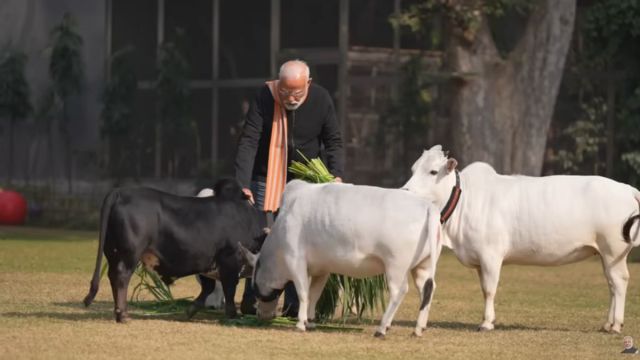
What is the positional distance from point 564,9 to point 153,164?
461 inches

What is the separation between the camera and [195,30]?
33.7m

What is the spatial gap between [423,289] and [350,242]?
659mm

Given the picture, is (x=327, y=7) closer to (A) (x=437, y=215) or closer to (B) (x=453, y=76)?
(B) (x=453, y=76)

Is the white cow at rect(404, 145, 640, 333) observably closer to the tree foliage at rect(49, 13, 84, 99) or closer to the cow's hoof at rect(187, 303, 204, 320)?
the cow's hoof at rect(187, 303, 204, 320)

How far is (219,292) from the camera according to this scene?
1388cm

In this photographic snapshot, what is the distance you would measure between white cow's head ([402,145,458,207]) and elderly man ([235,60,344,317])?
652mm

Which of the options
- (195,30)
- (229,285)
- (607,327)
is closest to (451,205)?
(607,327)

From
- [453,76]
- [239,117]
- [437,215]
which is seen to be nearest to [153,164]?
[239,117]

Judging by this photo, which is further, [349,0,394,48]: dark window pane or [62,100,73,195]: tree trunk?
[62,100,73,195]: tree trunk

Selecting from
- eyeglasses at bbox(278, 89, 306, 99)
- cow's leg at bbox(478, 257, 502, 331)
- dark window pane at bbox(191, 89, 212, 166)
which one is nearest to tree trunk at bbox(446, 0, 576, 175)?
dark window pane at bbox(191, 89, 212, 166)

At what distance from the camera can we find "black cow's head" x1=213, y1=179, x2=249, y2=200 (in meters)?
12.7

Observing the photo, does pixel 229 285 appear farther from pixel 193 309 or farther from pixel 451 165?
pixel 451 165

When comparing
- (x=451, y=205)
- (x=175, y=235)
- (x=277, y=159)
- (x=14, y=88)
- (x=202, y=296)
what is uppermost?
(x=14, y=88)

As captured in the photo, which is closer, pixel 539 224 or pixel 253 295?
pixel 253 295
